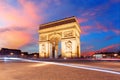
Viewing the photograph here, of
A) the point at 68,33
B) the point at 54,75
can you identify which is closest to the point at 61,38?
the point at 68,33

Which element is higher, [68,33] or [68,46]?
[68,33]

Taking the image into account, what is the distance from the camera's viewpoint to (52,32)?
108ft

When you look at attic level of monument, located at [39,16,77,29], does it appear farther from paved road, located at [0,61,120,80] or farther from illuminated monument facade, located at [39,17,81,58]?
paved road, located at [0,61,120,80]

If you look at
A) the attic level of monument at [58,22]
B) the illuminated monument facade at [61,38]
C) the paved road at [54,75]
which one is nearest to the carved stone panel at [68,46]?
→ the illuminated monument facade at [61,38]

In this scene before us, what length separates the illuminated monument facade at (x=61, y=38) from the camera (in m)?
29.3

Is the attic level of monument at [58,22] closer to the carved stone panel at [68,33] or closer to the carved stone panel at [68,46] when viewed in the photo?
the carved stone panel at [68,33]

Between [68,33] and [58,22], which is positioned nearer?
[68,33]

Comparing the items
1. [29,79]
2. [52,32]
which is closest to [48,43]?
→ [52,32]

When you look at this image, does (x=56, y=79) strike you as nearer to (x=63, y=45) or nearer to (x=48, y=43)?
(x=63, y=45)

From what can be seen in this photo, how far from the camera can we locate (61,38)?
31016 mm

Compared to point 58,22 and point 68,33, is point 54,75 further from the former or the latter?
point 58,22

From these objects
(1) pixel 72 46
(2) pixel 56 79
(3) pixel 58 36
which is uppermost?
(3) pixel 58 36

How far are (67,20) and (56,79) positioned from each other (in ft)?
88.8

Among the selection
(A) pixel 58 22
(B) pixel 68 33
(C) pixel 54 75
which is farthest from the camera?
(A) pixel 58 22
